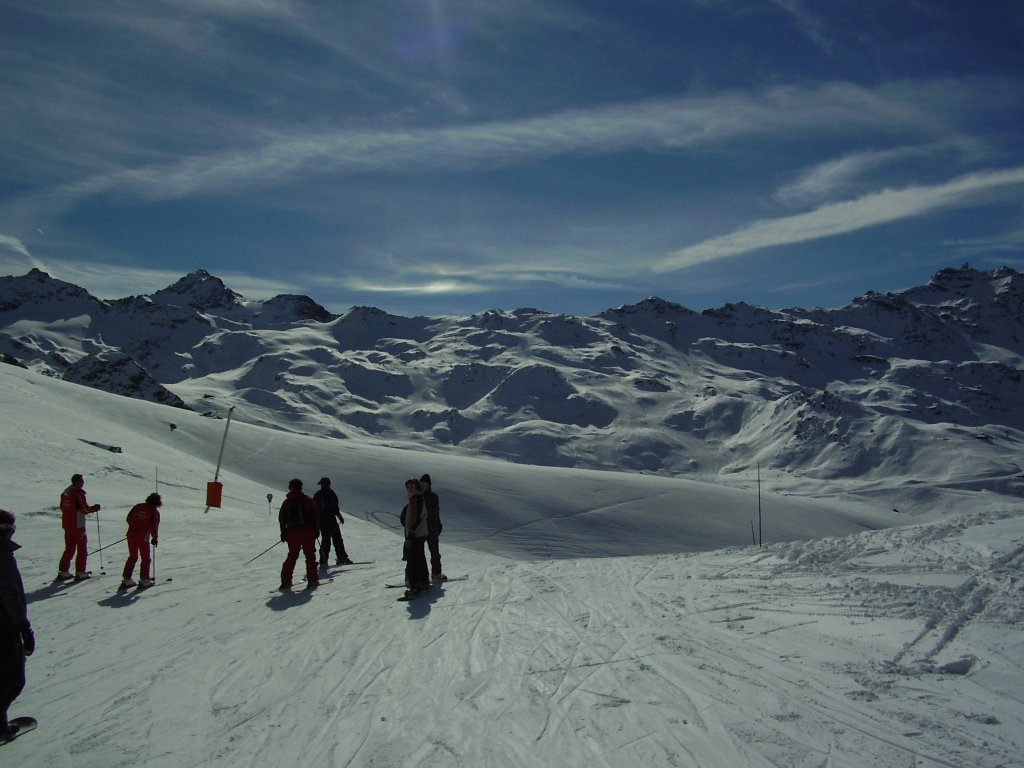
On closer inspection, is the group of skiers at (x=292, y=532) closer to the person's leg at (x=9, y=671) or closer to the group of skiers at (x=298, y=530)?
the group of skiers at (x=298, y=530)

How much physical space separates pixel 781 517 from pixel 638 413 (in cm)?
14473

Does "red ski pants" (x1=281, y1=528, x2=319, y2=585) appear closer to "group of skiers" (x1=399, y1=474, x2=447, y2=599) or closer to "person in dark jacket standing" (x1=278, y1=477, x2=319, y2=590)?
"person in dark jacket standing" (x1=278, y1=477, x2=319, y2=590)

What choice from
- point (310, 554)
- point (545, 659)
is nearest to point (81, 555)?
point (310, 554)

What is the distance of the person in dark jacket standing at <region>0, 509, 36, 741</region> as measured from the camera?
591 cm

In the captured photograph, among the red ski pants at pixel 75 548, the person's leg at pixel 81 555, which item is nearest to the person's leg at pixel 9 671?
the red ski pants at pixel 75 548

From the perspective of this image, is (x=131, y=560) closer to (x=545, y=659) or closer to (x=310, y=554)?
(x=310, y=554)

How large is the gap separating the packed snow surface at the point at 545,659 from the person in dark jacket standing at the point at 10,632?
0.41m

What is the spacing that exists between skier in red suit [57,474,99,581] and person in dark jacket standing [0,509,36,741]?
18.2 ft

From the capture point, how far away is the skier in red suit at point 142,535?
36.0 feet

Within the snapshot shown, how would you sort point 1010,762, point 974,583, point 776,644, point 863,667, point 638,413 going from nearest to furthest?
1. point 1010,762
2. point 863,667
3. point 776,644
4. point 974,583
5. point 638,413

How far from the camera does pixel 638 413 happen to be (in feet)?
615

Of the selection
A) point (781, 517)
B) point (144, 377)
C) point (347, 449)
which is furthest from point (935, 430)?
point (144, 377)

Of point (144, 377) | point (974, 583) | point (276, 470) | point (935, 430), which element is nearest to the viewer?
point (974, 583)

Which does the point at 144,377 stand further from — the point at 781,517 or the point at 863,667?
the point at 863,667
